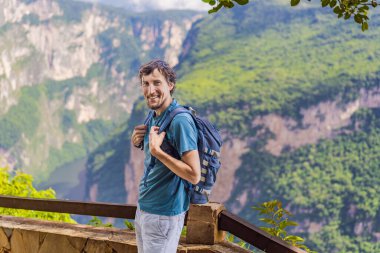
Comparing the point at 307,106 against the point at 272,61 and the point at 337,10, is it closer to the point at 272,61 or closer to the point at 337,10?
the point at 272,61

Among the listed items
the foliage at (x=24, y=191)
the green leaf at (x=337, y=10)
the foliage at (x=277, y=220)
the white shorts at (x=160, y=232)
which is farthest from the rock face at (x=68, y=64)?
the green leaf at (x=337, y=10)

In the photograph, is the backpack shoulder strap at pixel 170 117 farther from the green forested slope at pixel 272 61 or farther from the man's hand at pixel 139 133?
the green forested slope at pixel 272 61

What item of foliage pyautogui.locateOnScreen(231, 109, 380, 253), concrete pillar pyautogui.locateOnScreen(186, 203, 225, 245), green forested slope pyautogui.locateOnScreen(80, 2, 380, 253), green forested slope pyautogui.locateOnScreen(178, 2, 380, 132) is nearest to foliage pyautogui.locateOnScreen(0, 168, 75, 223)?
concrete pillar pyautogui.locateOnScreen(186, 203, 225, 245)

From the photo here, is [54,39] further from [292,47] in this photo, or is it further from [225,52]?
[292,47]

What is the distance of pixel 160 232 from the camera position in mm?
2348

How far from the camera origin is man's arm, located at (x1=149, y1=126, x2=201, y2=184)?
218 centimetres

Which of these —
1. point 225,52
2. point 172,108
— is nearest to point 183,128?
point 172,108

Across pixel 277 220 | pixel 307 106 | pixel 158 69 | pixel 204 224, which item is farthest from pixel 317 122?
pixel 158 69

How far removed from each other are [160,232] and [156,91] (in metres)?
0.61

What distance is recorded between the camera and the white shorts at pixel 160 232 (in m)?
2.34

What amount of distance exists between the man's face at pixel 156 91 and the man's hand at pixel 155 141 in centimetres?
13

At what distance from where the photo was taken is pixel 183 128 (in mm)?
2193

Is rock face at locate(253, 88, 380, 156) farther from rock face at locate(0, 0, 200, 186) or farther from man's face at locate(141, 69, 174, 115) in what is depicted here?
rock face at locate(0, 0, 200, 186)

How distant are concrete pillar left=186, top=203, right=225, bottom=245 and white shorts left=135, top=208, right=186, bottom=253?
57cm
